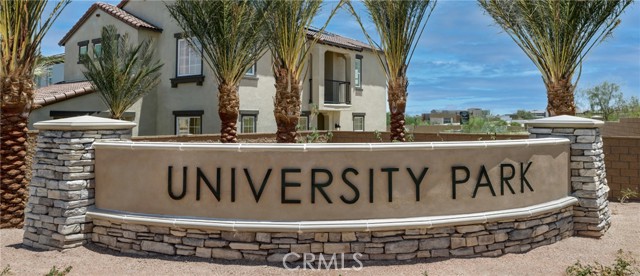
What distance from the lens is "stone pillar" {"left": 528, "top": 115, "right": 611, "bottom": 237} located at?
9195mm

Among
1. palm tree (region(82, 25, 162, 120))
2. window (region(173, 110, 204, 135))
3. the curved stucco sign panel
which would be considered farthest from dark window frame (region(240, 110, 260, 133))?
the curved stucco sign panel

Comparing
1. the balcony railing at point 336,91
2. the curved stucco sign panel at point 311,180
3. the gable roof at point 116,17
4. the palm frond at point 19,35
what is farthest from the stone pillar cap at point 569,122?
the gable roof at point 116,17

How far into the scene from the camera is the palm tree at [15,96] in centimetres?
994

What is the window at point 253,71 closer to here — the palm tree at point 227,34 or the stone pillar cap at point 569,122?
the palm tree at point 227,34

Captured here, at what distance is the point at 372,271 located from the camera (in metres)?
7.11

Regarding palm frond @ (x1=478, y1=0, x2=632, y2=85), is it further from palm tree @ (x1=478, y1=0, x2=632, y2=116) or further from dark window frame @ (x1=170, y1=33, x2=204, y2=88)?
dark window frame @ (x1=170, y1=33, x2=204, y2=88)

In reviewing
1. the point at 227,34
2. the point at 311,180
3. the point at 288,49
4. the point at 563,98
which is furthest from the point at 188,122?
the point at 563,98

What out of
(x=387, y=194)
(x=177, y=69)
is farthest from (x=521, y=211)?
(x=177, y=69)

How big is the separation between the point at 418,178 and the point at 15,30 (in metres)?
10.3

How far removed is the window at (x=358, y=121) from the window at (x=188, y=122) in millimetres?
11527

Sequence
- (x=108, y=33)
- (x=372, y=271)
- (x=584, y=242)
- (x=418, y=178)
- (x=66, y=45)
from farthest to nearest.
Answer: (x=66, y=45)
(x=108, y=33)
(x=584, y=242)
(x=418, y=178)
(x=372, y=271)

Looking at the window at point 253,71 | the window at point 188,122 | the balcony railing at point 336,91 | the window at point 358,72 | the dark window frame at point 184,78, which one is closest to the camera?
the dark window frame at point 184,78

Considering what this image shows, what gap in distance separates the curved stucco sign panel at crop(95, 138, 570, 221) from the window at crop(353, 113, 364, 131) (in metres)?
20.8

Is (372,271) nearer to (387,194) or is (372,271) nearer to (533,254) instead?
(387,194)
